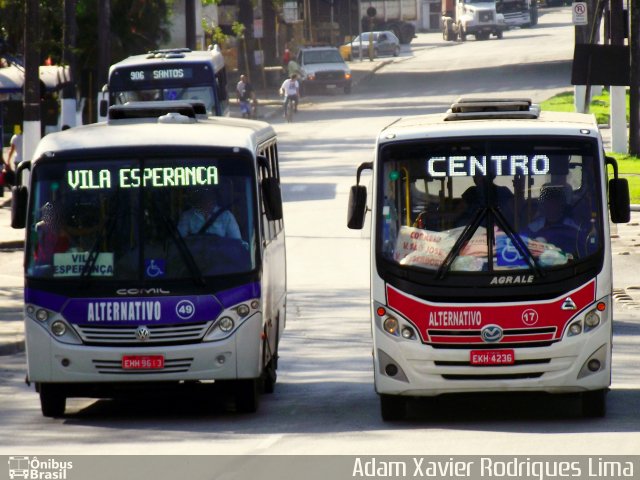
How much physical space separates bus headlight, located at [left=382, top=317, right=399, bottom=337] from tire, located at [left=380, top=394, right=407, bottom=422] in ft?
1.85

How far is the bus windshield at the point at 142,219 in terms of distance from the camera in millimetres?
13008

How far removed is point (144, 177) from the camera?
43.4 ft

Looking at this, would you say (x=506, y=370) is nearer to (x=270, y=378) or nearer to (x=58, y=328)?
(x=270, y=378)

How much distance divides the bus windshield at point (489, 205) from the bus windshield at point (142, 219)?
141 centimetres

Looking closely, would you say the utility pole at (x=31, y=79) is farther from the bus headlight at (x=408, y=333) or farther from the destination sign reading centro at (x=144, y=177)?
the bus headlight at (x=408, y=333)

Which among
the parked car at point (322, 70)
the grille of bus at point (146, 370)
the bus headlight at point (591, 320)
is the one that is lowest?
the parked car at point (322, 70)

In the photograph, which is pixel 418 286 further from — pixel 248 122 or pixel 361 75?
pixel 361 75

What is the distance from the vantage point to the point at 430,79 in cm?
7056

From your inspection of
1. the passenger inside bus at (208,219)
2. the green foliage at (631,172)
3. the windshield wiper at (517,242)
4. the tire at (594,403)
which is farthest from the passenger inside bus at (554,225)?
the green foliage at (631,172)

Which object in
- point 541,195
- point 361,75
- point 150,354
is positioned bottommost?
point 361,75

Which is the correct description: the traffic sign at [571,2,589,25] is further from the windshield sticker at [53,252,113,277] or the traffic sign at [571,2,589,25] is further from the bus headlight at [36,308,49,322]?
the bus headlight at [36,308,49,322]

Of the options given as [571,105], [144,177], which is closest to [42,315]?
[144,177]
